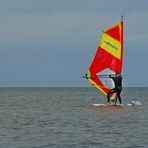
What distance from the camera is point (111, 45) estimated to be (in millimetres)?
40062

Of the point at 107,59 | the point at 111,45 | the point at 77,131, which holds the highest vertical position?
the point at 111,45

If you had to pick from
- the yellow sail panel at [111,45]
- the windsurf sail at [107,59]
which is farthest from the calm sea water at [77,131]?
the yellow sail panel at [111,45]

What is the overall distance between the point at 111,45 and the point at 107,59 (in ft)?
3.51

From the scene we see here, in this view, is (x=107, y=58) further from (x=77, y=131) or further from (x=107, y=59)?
(x=77, y=131)

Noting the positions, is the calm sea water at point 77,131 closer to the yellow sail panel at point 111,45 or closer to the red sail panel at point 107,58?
the red sail panel at point 107,58

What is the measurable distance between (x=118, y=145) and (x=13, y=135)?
5037 millimetres

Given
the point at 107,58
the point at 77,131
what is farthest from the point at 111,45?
the point at 77,131

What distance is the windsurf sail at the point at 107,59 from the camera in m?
39.8

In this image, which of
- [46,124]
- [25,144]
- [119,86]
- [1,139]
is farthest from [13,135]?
[119,86]

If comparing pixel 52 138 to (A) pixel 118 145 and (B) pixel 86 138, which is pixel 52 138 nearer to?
(B) pixel 86 138

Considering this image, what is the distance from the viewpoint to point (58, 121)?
29984mm

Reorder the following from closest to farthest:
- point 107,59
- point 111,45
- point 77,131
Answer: point 77,131, point 111,45, point 107,59

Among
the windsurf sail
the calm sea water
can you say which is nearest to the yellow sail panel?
the windsurf sail

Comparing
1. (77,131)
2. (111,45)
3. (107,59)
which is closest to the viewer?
(77,131)
